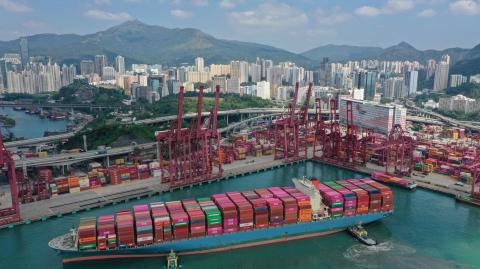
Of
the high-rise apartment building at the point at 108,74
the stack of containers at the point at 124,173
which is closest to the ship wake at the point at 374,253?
the stack of containers at the point at 124,173

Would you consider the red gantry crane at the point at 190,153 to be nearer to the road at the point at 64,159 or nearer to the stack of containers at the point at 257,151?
the road at the point at 64,159

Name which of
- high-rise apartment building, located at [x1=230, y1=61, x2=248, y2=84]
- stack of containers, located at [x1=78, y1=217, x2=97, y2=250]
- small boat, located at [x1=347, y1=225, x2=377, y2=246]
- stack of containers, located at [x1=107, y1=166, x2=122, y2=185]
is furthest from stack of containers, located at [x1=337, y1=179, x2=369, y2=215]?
high-rise apartment building, located at [x1=230, y1=61, x2=248, y2=84]

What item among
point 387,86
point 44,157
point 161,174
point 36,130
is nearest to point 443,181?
point 161,174

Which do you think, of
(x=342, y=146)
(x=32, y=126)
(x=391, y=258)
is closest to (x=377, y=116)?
(x=342, y=146)

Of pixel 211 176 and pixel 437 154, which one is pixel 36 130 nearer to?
pixel 211 176

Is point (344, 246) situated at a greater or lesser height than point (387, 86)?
lesser

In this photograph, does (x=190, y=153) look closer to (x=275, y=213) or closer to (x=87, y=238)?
(x=275, y=213)
